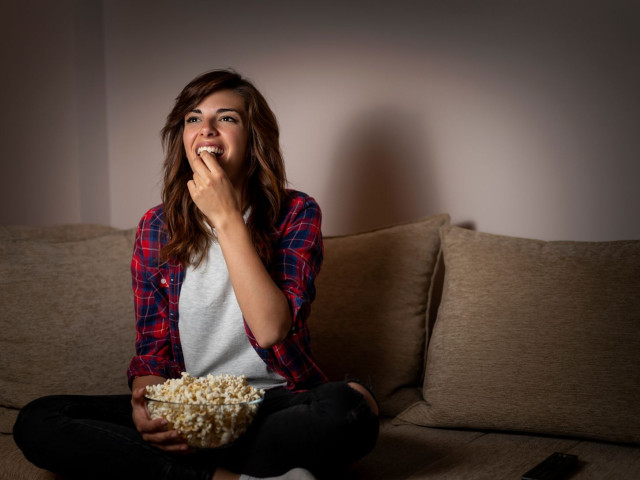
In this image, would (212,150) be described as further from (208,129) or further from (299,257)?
(299,257)

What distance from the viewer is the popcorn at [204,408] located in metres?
1.15

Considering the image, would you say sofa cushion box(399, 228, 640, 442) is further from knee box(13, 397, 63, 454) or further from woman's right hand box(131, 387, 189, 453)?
knee box(13, 397, 63, 454)

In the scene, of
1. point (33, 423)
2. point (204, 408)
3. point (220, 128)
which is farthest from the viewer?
point (220, 128)

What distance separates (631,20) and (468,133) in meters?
0.56

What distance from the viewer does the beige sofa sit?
153cm

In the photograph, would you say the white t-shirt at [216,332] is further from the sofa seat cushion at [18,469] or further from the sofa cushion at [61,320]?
the sofa seat cushion at [18,469]

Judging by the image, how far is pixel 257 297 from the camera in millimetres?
1419

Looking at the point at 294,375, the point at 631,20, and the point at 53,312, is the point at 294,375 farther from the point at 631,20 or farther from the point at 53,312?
the point at 631,20

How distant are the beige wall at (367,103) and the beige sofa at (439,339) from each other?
1.05ft

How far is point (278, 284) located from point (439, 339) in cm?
47

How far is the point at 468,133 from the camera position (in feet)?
6.97

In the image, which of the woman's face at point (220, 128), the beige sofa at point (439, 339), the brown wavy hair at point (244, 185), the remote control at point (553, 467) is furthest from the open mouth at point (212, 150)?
the remote control at point (553, 467)

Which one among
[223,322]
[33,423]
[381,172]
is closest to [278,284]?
[223,322]

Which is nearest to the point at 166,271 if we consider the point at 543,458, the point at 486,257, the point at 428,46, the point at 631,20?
the point at 486,257
